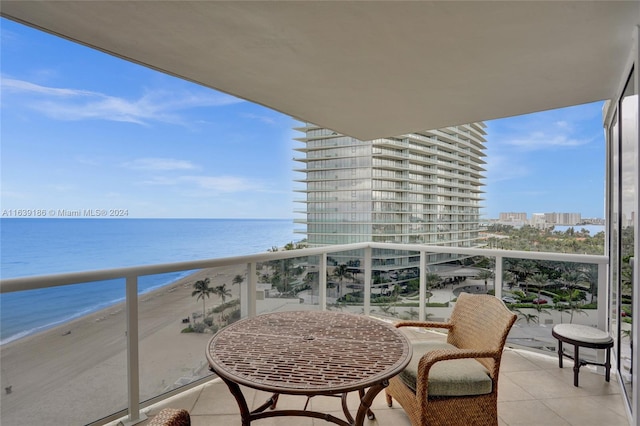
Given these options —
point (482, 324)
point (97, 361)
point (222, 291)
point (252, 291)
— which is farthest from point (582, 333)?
point (97, 361)

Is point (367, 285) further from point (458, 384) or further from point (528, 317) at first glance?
point (458, 384)

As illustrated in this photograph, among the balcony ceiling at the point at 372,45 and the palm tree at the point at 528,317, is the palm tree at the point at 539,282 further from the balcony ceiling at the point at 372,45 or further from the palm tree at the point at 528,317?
the balcony ceiling at the point at 372,45

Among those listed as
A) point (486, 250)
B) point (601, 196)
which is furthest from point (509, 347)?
point (601, 196)

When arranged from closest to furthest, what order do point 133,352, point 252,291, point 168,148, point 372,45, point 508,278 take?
point 372,45 → point 133,352 → point 252,291 → point 508,278 → point 168,148

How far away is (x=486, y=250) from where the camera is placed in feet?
12.8

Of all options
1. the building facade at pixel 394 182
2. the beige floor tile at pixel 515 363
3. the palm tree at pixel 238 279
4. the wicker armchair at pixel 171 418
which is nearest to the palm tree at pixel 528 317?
the beige floor tile at pixel 515 363

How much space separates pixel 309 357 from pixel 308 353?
48 mm

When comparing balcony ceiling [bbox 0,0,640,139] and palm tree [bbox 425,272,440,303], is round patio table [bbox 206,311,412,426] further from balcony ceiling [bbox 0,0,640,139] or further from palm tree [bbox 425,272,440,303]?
palm tree [bbox 425,272,440,303]

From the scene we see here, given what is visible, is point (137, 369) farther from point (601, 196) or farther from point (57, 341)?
point (601, 196)

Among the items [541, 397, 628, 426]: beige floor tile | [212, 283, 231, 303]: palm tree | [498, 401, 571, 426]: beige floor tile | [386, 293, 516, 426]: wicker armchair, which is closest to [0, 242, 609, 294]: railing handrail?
[212, 283, 231, 303]: palm tree

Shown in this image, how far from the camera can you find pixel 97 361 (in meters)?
2.22

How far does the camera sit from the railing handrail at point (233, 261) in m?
1.91

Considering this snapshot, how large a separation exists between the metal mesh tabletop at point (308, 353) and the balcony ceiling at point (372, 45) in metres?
1.83

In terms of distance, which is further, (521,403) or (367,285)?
(367,285)
